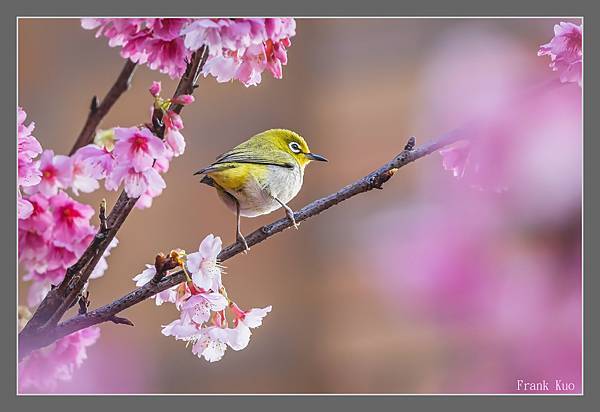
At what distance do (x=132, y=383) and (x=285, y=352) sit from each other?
16.9 inches

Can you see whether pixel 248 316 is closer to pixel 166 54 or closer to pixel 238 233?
pixel 238 233

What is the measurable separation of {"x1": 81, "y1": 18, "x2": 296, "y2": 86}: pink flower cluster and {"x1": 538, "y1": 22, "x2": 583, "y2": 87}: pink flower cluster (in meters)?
0.28

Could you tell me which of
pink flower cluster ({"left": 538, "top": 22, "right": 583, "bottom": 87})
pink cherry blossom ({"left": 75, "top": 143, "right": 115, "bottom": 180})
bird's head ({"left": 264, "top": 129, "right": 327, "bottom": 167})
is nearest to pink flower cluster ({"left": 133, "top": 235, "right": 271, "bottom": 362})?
pink cherry blossom ({"left": 75, "top": 143, "right": 115, "bottom": 180})

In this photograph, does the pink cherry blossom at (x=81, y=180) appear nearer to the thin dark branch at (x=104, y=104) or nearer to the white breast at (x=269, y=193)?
the thin dark branch at (x=104, y=104)

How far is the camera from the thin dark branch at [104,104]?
88 cm

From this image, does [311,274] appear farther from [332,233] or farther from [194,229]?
[194,229]

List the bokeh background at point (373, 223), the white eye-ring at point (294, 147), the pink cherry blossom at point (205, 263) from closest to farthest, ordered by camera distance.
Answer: the bokeh background at point (373, 223) → the pink cherry blossom at point (205, 263) → the white eye-ring at point (294, 147)

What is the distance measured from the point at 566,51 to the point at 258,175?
365mm

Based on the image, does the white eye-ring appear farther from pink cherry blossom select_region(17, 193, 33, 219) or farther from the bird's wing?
pink cherry blossom select_region(17, 193, 33, 219)

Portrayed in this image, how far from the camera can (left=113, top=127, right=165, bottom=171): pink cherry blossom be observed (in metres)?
0.78

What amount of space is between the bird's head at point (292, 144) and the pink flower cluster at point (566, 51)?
0.29m

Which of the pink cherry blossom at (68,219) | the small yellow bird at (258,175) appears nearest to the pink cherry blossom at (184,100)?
the small yellow bird at (258,175)

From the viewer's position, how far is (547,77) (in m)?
0.83

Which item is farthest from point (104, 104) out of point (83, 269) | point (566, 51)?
point (566, 51)
